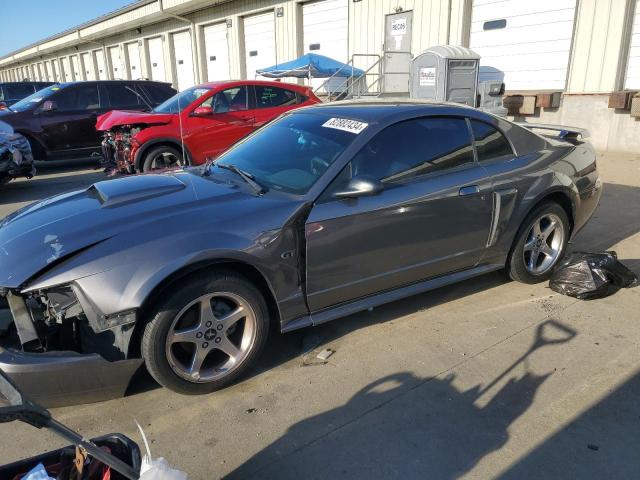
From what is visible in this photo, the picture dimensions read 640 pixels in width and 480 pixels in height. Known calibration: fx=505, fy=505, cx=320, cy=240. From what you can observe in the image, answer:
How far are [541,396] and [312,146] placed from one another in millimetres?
2094

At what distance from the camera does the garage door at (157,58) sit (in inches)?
1073

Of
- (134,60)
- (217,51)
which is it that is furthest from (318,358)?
(134,60)

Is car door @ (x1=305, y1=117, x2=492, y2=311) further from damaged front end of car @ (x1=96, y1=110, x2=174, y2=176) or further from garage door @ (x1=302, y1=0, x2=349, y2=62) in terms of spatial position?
garage door @ (x1=302, y1=0, x2=349, y2=62)

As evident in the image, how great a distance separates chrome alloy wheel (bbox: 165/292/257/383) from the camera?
2748 mm

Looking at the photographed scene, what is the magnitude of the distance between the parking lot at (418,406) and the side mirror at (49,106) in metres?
8.56

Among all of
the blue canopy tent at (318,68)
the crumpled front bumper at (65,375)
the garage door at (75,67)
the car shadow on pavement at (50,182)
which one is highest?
the garage door at (75,67)

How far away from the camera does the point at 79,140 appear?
33.3 ft

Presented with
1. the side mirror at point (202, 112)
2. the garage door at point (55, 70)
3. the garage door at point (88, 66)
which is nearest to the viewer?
the side mirror at point (202, 112)

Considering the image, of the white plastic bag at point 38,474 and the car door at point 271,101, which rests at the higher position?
the car door at point 271,101

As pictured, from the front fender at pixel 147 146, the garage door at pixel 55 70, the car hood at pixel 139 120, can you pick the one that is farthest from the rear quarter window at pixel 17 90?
the garage door at pixel 55 70

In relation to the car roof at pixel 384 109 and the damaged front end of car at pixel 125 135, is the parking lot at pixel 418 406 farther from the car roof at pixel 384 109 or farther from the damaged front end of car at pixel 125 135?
the damaged front end of car at pixel 125 135

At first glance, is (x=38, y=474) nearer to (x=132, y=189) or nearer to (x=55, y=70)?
(x=132, y=189)

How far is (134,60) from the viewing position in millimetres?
30875

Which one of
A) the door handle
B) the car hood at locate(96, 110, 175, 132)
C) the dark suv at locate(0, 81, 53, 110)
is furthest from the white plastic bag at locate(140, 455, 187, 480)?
the dark suv at locate(0, 81, 53, 110)
